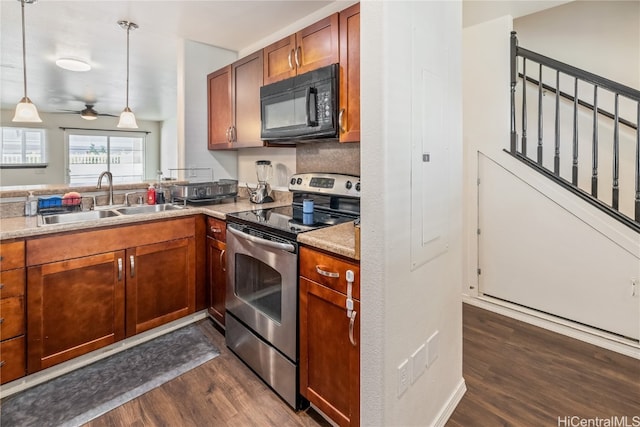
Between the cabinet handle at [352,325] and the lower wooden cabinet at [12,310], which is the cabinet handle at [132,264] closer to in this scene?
the lower wooden cabinet at [12,310]

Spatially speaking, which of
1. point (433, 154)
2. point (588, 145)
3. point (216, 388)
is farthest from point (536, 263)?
point (216, 388)

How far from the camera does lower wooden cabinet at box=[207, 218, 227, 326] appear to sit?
2.32 meters

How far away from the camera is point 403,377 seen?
1287 mm

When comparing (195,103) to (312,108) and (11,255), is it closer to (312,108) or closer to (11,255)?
(312,108)

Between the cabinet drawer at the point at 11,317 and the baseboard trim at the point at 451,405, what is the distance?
218cm

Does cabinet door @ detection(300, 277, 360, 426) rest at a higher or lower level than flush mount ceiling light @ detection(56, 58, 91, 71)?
lower

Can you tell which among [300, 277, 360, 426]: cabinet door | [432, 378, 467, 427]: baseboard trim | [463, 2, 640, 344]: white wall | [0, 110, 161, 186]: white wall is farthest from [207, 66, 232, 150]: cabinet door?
[0, 110, 161, 186]: white wall

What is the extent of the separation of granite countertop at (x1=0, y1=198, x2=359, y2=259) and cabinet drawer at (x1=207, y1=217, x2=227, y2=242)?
0.04m

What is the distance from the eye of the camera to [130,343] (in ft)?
7.34

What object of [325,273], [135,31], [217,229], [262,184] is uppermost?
[135,31]

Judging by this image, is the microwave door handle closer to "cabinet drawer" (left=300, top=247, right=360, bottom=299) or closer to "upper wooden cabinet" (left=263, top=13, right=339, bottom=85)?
"upper wooden cabinet" (left=263, top=13, right=339, bottom=85)

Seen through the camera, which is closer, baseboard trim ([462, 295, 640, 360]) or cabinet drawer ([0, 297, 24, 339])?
cabinet drawer ([0, 297, 24, 339])

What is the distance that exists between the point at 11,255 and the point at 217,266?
1120 mm

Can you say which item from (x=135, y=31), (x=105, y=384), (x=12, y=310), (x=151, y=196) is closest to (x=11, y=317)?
(x=12, y=310)
